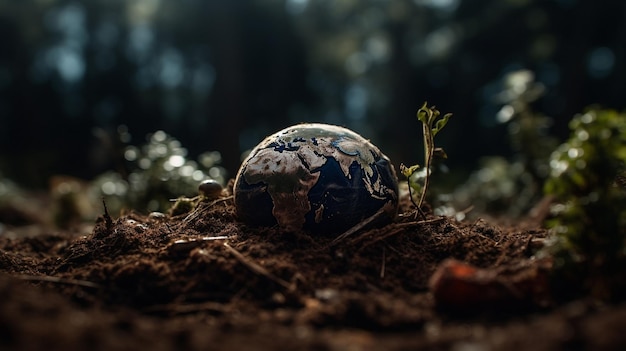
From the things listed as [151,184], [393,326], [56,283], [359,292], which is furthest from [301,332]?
[151,184]

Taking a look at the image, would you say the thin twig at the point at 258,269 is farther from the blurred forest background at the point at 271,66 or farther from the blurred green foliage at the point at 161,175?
the blurred forest background at the point at 271,66

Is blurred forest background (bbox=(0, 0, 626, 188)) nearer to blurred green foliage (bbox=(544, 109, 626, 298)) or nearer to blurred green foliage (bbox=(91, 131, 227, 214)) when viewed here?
blurred green foliage (bbox=(91, 131, 227, 214))

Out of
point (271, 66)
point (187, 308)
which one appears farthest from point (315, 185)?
point (271, 66)

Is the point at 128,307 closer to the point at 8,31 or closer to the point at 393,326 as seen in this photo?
the point at 393,326

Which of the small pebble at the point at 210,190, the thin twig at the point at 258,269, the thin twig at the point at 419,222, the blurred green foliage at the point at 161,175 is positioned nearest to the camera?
the thin twig at the point at 258,269

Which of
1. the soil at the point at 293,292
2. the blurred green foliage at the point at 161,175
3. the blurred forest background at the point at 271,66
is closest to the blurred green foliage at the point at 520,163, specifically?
the blurred green foliage at the point at 161,175

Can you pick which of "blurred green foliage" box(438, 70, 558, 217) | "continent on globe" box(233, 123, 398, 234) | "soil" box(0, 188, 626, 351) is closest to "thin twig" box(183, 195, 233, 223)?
"soil" box(0, 188, 626, 351)
